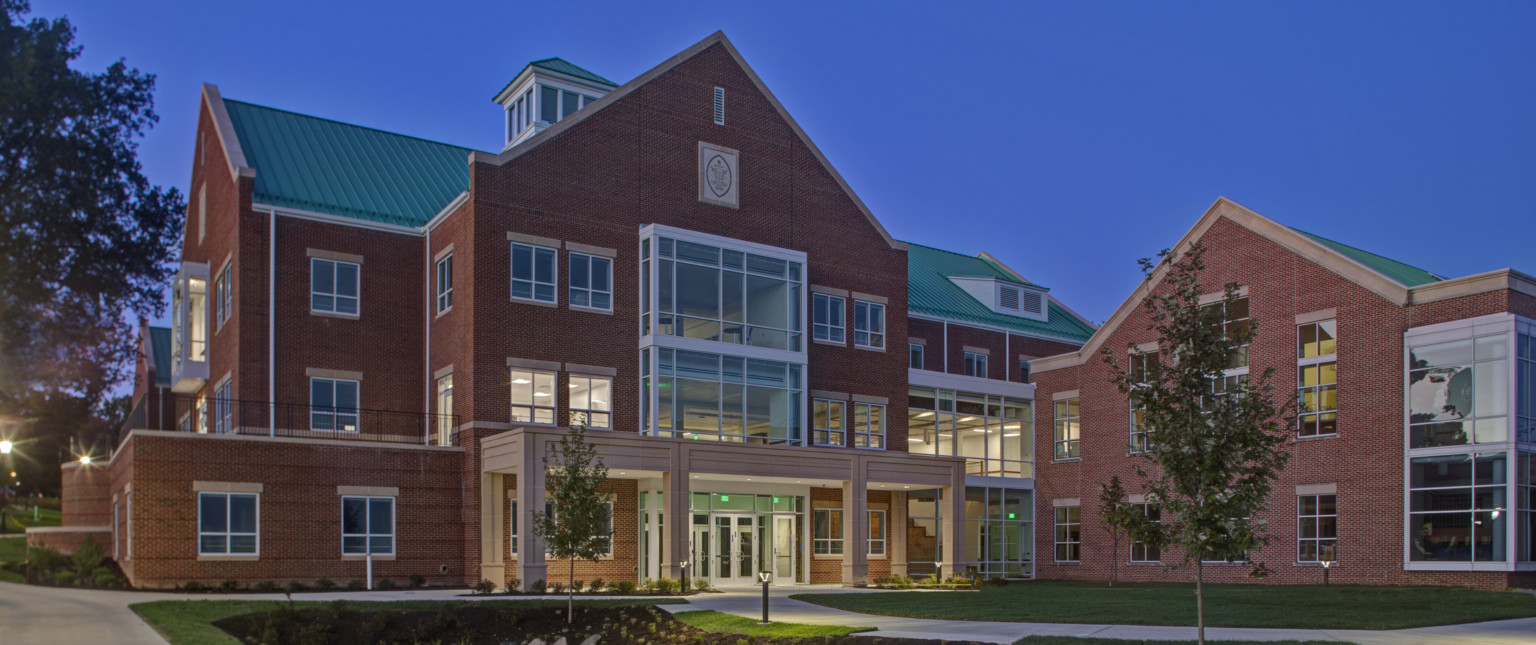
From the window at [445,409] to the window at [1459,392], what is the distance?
91.8 ft

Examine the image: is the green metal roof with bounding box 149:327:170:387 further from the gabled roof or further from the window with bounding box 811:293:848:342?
the window with bounding box 811:293:848:342

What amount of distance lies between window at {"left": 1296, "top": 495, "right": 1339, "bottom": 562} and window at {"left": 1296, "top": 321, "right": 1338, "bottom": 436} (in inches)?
82.7

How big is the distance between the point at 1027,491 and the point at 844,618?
87.3 ft

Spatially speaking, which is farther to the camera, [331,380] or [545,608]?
[331,380]

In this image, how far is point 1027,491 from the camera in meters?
48.0

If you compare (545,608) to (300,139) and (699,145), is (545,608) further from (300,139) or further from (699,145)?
(300,139)

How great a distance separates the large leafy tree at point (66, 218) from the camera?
42.3 metres

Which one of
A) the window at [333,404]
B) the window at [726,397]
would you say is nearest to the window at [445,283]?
the window at [333,404]

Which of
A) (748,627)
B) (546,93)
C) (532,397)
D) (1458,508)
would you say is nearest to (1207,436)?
(748,627)

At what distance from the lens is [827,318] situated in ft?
133

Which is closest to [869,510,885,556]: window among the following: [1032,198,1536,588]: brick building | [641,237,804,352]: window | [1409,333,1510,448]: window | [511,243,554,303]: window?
[641,237,804,352]: window

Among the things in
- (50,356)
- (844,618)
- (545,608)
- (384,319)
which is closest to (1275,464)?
(844,618)

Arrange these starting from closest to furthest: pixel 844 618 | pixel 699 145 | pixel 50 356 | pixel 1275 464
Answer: pixel 1275 464, pixel 844 618, pixel 699 145, pixel 50 356

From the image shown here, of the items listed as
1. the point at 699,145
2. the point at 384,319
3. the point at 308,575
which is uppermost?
the point at 699,145
